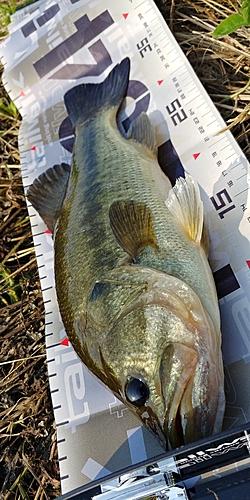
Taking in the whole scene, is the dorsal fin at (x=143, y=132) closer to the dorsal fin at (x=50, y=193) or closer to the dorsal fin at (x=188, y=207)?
the dorsal fin at (x=50, y=193)

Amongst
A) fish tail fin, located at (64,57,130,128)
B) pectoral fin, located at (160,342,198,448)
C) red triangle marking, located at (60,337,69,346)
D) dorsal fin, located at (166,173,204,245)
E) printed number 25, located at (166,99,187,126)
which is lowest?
red triangle marking, located at (60,337,69,346)

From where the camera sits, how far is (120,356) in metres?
1.87

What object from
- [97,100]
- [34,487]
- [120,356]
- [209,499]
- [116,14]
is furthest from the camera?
[116,14]

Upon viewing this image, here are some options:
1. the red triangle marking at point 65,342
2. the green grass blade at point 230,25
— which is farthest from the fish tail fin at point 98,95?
the red triangle marking at point 65,342

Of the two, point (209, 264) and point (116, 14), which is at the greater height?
point (116, 14)

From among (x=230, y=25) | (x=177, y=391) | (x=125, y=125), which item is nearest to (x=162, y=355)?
(x=177, y=391)

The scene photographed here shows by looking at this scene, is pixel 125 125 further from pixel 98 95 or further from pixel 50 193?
pixel 50 193

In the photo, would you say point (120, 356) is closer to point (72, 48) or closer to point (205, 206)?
point (205, 206)

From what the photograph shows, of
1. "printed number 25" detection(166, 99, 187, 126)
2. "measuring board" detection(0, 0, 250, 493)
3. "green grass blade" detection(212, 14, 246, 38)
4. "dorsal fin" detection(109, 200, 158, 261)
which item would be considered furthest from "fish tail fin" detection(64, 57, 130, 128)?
"dorsal fin" detection(109, 200, 158, 261)

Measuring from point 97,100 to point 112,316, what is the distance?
1.61 m

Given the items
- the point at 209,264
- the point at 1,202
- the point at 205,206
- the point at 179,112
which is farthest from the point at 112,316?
the point at 1,202

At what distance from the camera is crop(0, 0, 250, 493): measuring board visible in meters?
2.28

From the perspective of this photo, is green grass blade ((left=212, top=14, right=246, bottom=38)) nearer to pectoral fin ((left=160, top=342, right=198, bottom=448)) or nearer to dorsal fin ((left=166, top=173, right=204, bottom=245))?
dorsal fin ((left=166, top=173, right=204, bottom=245))

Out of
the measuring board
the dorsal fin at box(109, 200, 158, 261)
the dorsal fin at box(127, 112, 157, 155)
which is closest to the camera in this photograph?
the dorsal fin at box(109, 200, 158, 261)
